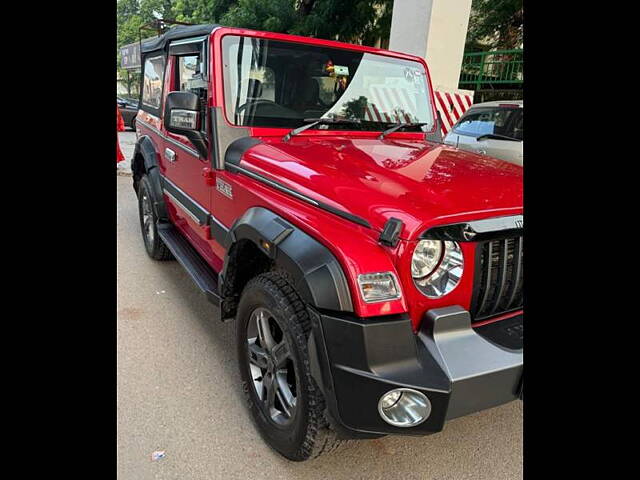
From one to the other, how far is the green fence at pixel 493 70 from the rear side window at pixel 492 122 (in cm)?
376

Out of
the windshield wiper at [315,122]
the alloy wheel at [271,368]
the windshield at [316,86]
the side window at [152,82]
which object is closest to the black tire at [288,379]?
the alloy wheel at [271,368]

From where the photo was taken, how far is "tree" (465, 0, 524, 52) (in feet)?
37.9

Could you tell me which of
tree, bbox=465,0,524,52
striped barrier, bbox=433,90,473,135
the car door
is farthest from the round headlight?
tree, bbox=465,0,524,52

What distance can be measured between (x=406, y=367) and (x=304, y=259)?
0.56 metres

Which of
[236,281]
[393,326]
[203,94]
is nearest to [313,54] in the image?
[203,94]

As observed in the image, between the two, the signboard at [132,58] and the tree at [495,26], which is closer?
the signboard at [132,58]

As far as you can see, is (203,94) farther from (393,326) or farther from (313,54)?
(393,326)

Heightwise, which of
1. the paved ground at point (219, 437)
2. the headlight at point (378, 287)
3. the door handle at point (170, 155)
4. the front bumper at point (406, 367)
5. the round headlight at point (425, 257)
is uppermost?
the door handle at point (170, 155)

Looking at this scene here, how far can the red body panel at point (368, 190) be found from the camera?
178 cm

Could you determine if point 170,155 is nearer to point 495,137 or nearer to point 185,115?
point 185,115

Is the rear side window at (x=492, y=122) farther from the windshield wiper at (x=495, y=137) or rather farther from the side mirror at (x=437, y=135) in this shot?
the side mirror at (x=437, y=135)

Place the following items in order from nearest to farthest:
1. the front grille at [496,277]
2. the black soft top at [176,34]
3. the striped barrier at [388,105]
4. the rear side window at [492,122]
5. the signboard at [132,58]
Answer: the front grille at [496,277], the black soft top at [176,34], the striped barrier at [388,105], the rear side window at [492,122], the signboard at [132,58]

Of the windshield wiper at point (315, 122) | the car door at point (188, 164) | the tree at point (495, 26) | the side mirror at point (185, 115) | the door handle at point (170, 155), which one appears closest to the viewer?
the side mirror at point (185, 115)

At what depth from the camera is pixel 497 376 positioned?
1.69 metres
